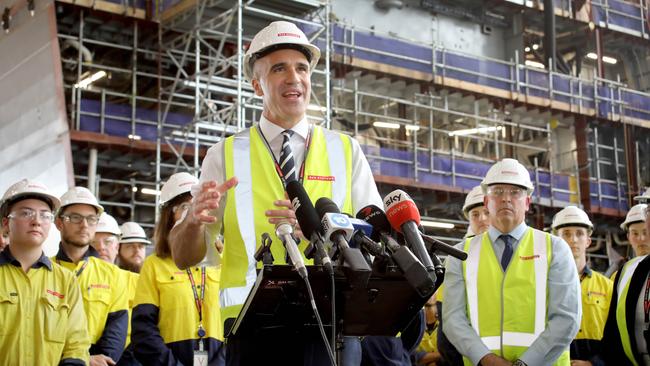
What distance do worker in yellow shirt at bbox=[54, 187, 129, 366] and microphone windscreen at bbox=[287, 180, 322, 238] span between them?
4.46m

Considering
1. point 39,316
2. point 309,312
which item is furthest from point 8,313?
point 309,312

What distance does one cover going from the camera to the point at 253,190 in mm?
3465

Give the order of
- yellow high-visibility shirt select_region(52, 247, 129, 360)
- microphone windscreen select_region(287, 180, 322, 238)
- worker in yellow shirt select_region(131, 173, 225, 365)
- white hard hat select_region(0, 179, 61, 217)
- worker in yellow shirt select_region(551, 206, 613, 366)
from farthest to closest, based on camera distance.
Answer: worker in yellow shirt select_region(551, 206, 613, 366), yellow high-visibility shirt select_region(52, 247, 129, 360), worker in yellow shirt select_region(131, 173, 225, 365), white hard hat select_region(0, 179, 61, 217), microphone windscreen select_region(287, 180, 322, 238)

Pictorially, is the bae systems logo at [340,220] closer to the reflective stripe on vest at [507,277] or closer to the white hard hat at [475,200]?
the reflective stripe on vest at [507,277]

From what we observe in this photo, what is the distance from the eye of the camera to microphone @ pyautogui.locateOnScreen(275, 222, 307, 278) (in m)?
2.53

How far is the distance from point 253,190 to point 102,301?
406 cm

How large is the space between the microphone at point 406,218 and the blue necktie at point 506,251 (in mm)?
3176

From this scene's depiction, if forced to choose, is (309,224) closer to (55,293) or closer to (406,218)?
(406,218)

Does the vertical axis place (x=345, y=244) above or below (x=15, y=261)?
below

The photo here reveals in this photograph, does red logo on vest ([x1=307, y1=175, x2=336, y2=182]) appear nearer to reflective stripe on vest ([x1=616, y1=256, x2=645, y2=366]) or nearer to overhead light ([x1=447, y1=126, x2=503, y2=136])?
reflective stripe on vest ([x1=616, y1=256, x2=645, y2=366])

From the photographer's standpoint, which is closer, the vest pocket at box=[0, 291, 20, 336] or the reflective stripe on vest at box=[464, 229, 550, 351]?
the vest pocket at box=[0, 291, 20, 336]

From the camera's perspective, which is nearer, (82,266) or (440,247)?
(440,247)

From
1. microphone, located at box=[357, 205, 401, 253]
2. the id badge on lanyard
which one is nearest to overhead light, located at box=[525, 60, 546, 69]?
the id badge on lanyard

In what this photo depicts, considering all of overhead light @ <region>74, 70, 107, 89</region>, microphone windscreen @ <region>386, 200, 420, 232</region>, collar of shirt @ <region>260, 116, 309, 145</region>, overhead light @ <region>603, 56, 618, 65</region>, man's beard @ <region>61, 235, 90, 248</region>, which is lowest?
microphone windscreen @ <region>386, 200, 420, 232</region>
